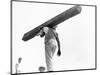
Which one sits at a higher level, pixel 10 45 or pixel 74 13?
pixel 74 13

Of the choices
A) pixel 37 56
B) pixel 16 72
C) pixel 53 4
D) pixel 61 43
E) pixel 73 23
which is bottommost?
pixel 16 72

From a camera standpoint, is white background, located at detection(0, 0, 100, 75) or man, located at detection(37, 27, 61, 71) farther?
man, located at detection(37, 27, 61, 71)

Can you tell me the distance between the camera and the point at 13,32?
206cm

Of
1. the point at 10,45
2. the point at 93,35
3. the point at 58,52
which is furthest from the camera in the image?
the point at 93,35

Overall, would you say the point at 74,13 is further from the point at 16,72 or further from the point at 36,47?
the point at 16,72

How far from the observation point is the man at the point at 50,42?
2158mm

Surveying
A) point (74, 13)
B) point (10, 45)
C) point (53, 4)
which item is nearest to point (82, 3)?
point (74, 13)

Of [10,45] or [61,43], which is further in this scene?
[61,43]

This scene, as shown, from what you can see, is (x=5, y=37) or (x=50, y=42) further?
(x=50, y=42)

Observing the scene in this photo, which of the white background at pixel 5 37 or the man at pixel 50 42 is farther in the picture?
the man at pixel 50 42

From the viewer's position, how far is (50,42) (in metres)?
2.17

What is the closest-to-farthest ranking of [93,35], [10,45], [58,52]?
1. [10,45]
2. [58,52]
3. [93,35]

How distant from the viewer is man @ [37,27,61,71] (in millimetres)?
2158

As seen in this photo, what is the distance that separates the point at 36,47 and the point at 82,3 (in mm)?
719
